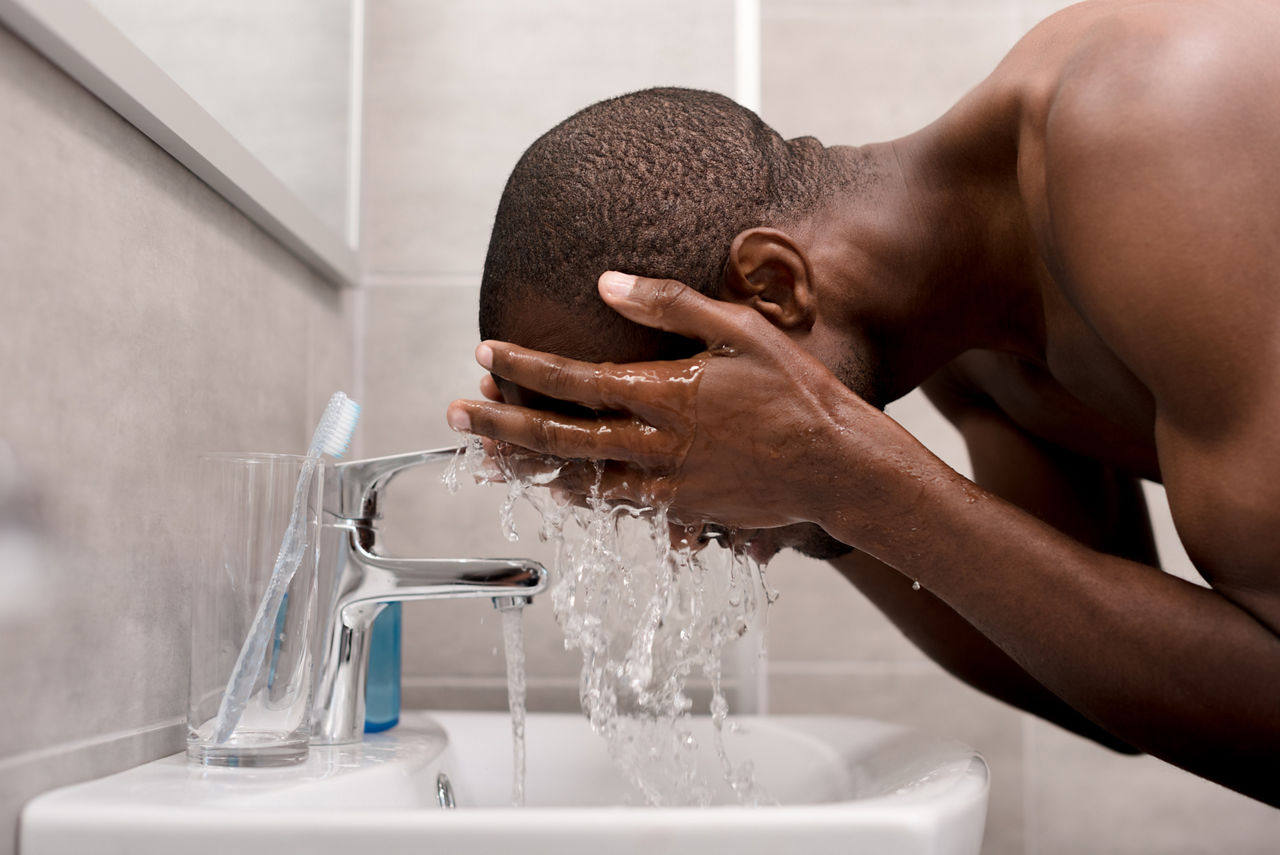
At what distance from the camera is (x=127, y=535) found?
0.68 metres

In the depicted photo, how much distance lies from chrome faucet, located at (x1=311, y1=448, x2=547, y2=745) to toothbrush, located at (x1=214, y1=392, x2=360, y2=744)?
0.07m

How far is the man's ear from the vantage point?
0.71 m

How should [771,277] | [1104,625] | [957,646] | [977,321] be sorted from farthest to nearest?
[957,646]
[977,321]
[771,277]
[1104,625]

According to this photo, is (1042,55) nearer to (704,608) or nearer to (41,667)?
(704,608)

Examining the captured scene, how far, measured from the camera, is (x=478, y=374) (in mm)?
1145

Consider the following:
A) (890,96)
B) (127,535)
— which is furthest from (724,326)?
(890,96)

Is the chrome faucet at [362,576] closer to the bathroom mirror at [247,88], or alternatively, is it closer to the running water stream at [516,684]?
the running water stream at [516,684]

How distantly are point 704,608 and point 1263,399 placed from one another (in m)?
0.57

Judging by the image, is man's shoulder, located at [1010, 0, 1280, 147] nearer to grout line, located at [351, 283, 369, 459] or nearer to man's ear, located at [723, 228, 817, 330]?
man's ear, located at [723, 228, 817, 330]

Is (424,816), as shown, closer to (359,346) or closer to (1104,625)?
(1104,625)

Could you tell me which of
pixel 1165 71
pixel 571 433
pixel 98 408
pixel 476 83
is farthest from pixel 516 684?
pixel 476 83

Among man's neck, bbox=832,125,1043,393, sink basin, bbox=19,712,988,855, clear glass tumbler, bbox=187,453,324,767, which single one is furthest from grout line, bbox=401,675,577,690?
man's neck, bbox=832,125,1043,393

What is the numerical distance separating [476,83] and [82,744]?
0.80m

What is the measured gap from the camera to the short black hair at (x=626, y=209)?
2.28 ft
